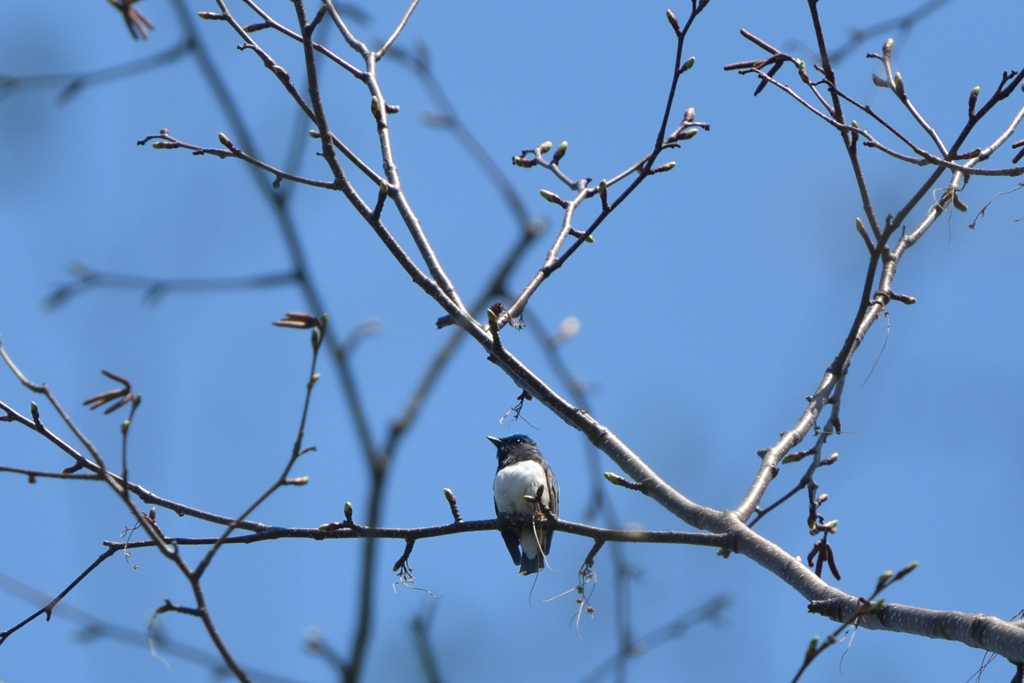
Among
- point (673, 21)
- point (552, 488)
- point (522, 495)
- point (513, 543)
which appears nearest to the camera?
point (673, 21)

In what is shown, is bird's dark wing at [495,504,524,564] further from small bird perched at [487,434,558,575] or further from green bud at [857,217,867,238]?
green bud at [857,217,867,238]

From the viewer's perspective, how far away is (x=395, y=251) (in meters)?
2.95

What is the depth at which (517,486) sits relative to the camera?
5.54 metres

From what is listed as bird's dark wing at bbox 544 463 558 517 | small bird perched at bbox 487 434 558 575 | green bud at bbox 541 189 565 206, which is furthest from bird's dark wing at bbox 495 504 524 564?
green bud at bbox 541 189 565 206

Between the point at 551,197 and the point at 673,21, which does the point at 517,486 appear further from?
A: the point at 673,21

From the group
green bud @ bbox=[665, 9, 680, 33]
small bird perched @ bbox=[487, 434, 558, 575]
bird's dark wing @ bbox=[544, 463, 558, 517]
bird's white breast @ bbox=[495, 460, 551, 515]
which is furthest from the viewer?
bird's dark wing @ bbox=[544, 463, 558, 517]

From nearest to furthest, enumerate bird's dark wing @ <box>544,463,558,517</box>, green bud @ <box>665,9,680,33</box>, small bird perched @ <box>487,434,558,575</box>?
green bud @ <box>665,9,680,33</box> < small bird perched @ <box>487,434,558,575</box> < bird's dark wing @ <box>544,463,558,517</box>

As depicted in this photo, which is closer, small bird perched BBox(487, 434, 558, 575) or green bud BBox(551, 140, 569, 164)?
green bud BBox(551, 140, 569, 164)

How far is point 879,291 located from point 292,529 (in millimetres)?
2509

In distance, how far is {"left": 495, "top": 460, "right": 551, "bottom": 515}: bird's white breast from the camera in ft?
18.0

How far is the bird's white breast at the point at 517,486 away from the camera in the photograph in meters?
5.48

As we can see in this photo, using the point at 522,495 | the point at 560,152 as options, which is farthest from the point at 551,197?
the point at 522,495

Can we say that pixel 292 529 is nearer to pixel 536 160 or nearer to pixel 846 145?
pixel 536 160

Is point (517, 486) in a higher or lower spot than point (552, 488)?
lower
